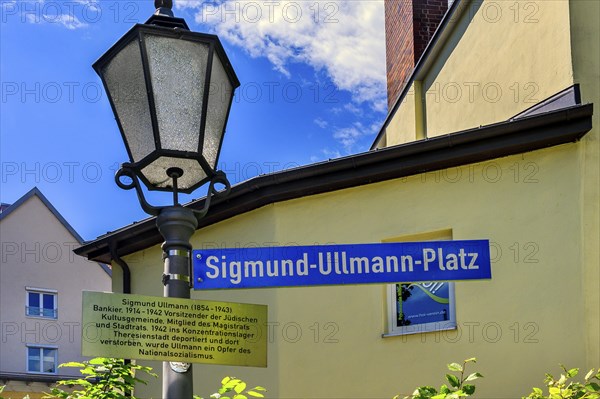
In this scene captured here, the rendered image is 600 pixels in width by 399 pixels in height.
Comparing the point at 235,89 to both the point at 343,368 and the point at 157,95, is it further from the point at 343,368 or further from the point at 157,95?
the point at 343,368

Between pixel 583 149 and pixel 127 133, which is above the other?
pixel 583 149

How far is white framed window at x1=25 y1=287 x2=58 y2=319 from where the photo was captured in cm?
4003

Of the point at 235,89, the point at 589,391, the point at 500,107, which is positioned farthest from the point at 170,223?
the point at 500,107

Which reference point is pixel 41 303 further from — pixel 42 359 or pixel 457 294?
pixel 457 294

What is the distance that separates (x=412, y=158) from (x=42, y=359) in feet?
106

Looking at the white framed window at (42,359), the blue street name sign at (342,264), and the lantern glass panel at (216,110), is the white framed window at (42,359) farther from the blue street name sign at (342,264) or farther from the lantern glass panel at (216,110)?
the lantern glass panel at (216,110)

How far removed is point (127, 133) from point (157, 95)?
0.82 feet

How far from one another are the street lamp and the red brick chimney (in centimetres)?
1220

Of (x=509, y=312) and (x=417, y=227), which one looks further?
(x=417, y=227)

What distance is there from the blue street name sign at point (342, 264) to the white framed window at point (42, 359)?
3540cm

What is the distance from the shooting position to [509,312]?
966 centimetres

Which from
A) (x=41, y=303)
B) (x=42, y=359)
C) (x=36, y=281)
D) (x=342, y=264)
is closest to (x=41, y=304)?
(x=41, y=303)

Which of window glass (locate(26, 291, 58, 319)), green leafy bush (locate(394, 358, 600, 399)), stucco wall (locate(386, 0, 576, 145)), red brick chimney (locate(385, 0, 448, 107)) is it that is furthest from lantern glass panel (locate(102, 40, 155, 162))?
window glass (locate(26, 291, 58, 319))

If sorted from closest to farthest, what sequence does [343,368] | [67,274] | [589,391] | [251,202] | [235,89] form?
[235,89] < [589,391] < [343,368] < [251,202] < [67,274]
